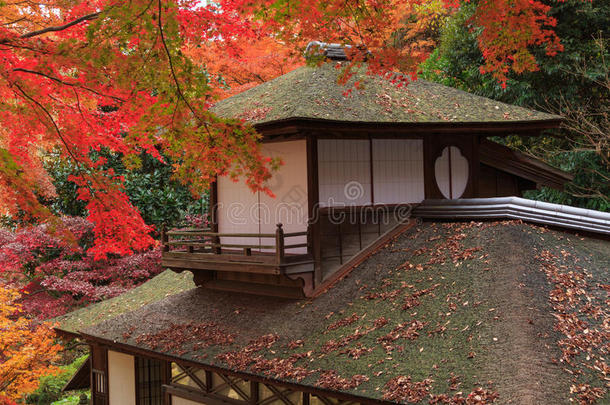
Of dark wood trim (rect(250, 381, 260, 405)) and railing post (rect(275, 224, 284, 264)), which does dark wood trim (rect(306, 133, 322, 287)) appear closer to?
railing post (rect(275, 224, 284, 264))

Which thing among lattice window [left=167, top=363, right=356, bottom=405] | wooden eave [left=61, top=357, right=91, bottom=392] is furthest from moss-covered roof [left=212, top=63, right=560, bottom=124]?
wooden eave [left=61, top=357, right=91, bottom=392]

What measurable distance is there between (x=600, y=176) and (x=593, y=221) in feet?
19.6

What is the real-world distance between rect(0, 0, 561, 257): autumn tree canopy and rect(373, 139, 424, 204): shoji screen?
4.59ft

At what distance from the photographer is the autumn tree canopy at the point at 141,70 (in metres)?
6.82

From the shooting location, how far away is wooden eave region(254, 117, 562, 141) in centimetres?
972

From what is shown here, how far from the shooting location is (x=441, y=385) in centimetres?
667

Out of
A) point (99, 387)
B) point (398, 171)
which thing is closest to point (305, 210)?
point (398, 171)

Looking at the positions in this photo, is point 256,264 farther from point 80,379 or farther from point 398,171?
point 80,379

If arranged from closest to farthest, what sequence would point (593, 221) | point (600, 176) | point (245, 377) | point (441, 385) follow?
1. point (441, 385)
2. point (245, 377)
3. point (593, 221)
4. point (600, 176)

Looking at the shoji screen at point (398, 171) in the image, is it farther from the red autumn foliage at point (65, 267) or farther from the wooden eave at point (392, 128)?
the red autumn foliage at point (65, 267)

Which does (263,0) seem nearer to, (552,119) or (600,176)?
(552,119)

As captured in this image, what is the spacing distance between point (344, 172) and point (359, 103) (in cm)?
120

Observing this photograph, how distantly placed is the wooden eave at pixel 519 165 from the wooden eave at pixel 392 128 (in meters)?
0.52

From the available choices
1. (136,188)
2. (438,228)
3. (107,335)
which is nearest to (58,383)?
(136,188)
